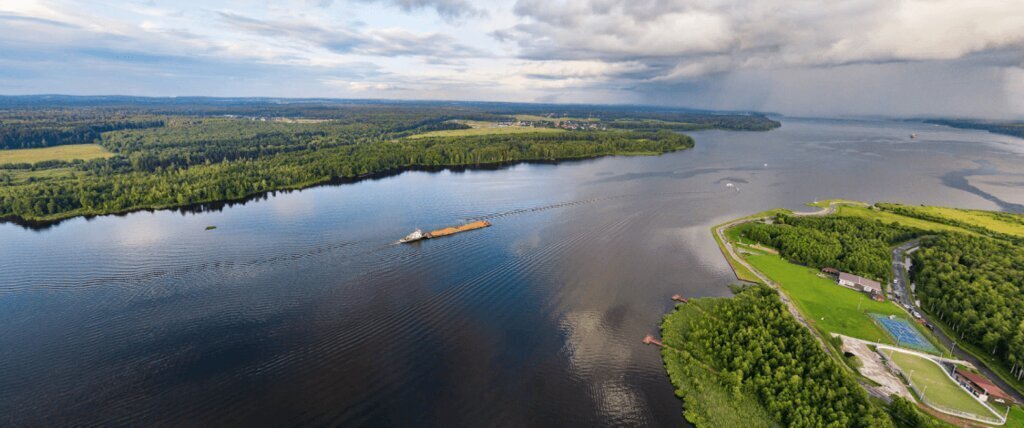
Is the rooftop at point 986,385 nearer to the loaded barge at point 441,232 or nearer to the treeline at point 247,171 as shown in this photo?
the loaded barge at point 441,232

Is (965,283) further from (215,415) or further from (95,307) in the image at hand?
(95,307)

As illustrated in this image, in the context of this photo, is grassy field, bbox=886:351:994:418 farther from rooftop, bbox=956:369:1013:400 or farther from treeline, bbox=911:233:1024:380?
treeline, bbox=911:233:1024:380

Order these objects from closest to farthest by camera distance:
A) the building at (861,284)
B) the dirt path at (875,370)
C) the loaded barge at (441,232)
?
the dirt path at (875,370)
the building at (861,284)
the loaded barge at (441,232)

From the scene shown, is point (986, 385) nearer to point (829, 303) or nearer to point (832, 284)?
point (829, 303)

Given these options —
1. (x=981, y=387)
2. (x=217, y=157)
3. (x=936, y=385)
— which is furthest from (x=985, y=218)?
(x=217, y=157)

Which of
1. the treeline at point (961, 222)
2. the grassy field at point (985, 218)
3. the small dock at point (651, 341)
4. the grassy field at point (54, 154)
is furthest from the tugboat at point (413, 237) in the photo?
the grassy field at point (54, 154)
